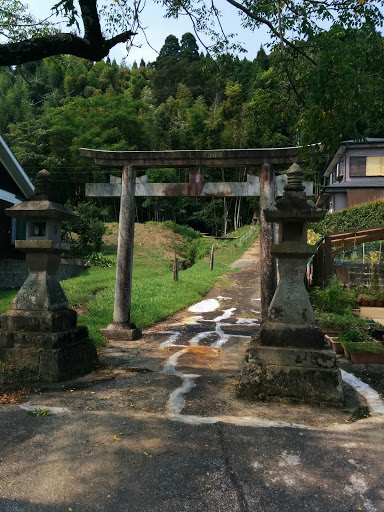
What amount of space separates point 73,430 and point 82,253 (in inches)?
902

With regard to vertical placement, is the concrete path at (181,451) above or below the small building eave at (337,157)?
below

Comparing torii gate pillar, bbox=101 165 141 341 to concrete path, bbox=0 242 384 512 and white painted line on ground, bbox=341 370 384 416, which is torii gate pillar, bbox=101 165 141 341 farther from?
white painted line on ground, bbox=341 370 384 416

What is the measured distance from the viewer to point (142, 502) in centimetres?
253

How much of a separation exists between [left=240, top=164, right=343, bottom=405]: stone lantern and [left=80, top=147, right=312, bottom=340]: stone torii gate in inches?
128

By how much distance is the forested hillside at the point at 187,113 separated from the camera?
4926 millimetres

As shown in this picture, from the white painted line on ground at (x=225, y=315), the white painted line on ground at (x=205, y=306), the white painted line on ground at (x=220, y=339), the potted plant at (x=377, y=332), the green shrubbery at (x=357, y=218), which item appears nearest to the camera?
the potted plant at (x=377, y=332)

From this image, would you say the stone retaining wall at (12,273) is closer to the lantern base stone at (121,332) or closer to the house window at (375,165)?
the lantern base stone at (121,332)

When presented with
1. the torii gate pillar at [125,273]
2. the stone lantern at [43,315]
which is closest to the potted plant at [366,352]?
the stone lantern at [43,315]

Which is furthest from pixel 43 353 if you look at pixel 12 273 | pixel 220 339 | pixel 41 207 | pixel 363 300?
pixel 12 273

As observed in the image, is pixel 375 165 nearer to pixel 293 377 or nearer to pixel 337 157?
pixel 337 157

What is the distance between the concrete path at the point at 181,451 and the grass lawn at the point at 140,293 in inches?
154

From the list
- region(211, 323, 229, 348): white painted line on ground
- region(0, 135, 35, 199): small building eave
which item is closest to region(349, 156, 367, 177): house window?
region(0, 135, 35, 199): small building eave

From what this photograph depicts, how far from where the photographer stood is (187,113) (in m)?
47.6

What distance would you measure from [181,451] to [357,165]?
29.6m
